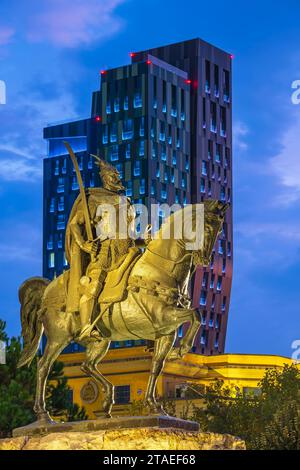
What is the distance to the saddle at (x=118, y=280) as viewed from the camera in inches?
891

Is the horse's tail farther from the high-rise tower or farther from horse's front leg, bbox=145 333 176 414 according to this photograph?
the high-rise tower

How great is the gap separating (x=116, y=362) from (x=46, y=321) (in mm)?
77546

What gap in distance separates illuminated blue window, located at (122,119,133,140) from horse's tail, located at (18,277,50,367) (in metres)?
115

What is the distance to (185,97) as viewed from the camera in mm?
144000

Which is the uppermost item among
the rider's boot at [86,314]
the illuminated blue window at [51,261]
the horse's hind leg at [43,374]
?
the illuminated blue window at [51,261]

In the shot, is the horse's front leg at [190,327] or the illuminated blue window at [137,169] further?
the illuminated blue window at [137,169]

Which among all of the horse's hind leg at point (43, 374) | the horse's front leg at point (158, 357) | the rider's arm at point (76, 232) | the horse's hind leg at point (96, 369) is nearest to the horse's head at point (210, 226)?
the horse's front leg at point (158, 357)

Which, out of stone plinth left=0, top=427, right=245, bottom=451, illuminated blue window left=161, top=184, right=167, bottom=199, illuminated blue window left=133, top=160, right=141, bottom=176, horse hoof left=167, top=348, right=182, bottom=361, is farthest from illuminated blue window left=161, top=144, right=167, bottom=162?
stone plinth left=0, top=427, right=245, bottom=451

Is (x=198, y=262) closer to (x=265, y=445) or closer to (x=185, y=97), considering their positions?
(x=265, y=445)

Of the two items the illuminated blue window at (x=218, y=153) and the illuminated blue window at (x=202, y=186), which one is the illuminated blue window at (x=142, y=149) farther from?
the illuminated blue window at (x=218, y=153)

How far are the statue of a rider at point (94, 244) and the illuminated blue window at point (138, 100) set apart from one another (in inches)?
4579

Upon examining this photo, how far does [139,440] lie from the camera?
2125 cm

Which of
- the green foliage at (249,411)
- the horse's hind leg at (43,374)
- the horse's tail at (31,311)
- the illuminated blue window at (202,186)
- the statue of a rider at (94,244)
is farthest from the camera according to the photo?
the illuminated blue window at (202,186)
